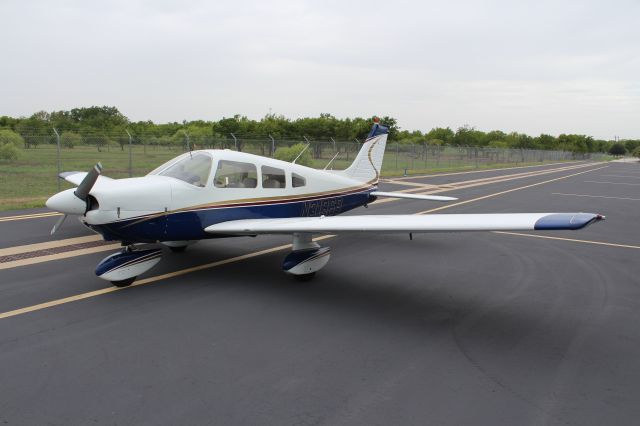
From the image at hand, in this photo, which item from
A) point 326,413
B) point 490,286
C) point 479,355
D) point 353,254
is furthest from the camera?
point 353,254

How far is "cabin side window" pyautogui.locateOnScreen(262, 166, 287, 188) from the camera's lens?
7504 mm

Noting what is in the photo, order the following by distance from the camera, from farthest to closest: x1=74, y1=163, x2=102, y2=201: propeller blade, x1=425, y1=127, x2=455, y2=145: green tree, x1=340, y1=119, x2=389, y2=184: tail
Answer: x1=425, y1=127, x2=455, y2=145: green tree < x1=340, y1=119, x2=389, y2=184: tail < x1=74, y1=163, x2=102, y2=201: propeller blade

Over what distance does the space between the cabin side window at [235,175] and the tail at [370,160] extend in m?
3.47

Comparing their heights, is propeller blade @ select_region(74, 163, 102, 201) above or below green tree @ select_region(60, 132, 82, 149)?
below

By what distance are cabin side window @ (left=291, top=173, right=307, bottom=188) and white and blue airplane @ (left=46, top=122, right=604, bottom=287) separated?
2 cm

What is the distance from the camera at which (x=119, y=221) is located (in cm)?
590

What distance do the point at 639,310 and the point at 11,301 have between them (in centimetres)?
822

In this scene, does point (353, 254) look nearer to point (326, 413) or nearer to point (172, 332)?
point (172, 332)

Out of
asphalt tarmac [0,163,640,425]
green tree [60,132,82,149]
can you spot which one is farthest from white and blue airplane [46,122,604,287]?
green tree [60,132,82,149]

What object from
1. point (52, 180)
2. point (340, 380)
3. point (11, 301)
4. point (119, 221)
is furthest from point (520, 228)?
point (52, 180)

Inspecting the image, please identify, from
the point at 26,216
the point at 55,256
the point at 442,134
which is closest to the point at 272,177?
the point at 55,256

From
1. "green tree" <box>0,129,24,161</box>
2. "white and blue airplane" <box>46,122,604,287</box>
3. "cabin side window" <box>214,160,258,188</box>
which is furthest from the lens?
"green tree" <box>0,129,24,161</box>

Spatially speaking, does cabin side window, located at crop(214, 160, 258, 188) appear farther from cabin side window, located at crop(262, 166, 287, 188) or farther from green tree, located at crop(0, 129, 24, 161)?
green tree, located at crop(0, 129, 24, 161)

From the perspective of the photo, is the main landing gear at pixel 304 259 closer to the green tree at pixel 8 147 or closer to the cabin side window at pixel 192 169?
the cabin side window at pixel 192 169
